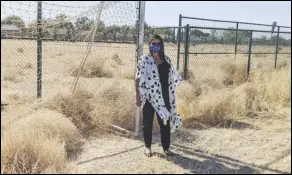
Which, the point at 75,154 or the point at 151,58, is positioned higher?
the point at 151,58

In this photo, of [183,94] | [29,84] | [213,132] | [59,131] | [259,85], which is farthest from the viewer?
[29,84]

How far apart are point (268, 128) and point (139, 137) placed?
95.8 inches

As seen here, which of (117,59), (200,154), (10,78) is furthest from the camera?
(117,59)

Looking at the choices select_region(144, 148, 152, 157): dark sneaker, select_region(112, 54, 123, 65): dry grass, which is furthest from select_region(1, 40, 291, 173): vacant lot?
select_region(112, 54, 123, 65): dry grass

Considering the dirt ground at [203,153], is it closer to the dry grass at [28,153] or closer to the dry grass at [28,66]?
the dry grass at [28,153]

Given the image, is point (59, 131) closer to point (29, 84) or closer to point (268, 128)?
point (268, 128)

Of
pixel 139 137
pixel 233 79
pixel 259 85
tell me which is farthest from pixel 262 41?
pixel 139 137

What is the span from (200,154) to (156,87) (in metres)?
1.19

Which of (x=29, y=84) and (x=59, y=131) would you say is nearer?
(x=59, y=131)

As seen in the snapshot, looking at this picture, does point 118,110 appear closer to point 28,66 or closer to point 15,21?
point 15,21

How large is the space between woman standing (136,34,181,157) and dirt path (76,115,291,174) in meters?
0.35

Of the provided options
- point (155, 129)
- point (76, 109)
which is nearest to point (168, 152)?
point (155, 129)

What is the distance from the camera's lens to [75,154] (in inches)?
239

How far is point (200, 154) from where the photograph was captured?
626 centimetres
